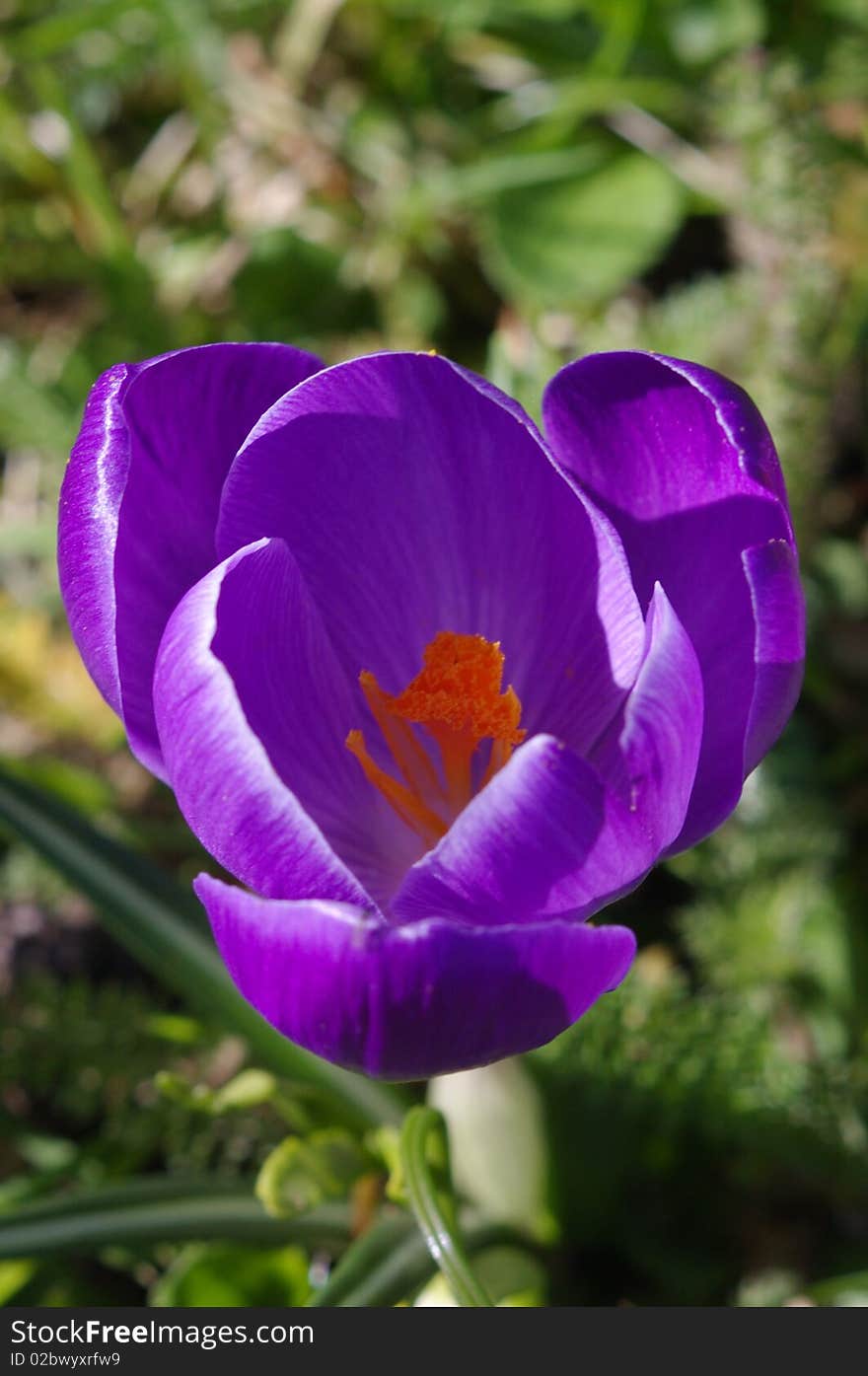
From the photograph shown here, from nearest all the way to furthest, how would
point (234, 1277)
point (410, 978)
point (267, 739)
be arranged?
1. point (410, 978)
2. point (267, 739)
3. point (234, 1277)

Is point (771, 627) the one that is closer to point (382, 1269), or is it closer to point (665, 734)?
point (665, 734)

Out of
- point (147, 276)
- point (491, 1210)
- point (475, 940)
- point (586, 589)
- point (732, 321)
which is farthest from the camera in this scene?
point (147, 276)

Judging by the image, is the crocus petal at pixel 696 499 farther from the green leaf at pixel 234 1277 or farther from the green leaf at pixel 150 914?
the green leaf at pixel 234 1277

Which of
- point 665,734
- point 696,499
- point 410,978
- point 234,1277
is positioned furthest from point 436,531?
point 234,1277

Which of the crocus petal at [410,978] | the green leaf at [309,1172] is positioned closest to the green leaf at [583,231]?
the green leaf at [309,1172]

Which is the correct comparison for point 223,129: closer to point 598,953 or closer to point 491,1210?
point 491,1210

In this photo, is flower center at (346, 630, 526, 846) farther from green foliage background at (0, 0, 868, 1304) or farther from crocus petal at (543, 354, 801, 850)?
green foliage background at (0, 0, 868, 1304)

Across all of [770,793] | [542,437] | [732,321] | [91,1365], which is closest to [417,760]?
[542,437]
